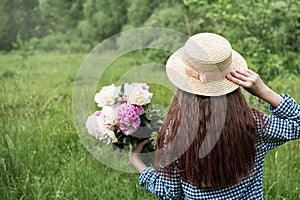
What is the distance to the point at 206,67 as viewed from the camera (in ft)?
6.14

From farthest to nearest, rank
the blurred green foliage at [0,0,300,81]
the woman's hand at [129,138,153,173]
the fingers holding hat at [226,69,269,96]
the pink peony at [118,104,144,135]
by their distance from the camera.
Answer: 1. the blurred green foliage at [0,0,300,81]
2. the woman's hand at [129,138,153,173]
3. the pink peony at [118,104,144,135]
4. the fingers holding hat at [226,69,269,96]

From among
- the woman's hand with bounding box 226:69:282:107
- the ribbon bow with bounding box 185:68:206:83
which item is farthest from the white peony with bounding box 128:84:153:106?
the woman's hand with bounding box 226:69:282:107

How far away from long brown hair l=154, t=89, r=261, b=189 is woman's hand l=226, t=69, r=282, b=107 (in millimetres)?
68

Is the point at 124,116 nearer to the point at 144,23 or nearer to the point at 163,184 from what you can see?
the point at 163,184

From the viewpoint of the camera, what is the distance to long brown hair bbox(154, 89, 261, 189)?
1877 mm

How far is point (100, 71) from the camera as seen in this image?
2.44m

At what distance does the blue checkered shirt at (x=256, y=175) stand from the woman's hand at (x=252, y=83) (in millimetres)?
37

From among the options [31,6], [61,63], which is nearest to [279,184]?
[61,63]

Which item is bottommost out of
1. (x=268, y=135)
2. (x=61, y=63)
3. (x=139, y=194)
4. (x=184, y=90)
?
(x=61, y=63)

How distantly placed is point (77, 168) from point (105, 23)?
7.70 metres

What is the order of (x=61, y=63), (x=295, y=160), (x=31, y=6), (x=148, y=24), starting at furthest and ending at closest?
1. (x=31, y=6)
2. (x=61, y=63)
3. (x=148, y=24)
4. (x=295, y=160)

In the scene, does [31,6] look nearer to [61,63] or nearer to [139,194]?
[61,63]

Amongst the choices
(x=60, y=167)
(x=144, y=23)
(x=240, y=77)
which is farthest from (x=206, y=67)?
(x=144, y=23)

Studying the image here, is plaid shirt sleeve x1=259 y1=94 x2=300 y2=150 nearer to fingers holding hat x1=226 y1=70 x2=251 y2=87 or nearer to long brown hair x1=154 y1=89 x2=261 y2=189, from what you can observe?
long brown hair x1=154 y1=89 x2=261 y2=189
